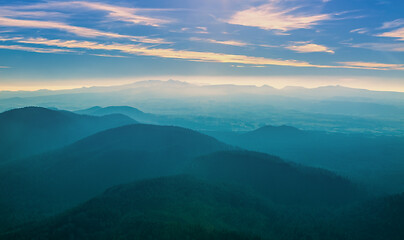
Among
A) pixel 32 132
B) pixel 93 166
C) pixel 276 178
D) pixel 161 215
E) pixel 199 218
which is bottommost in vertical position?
pixel 276 178

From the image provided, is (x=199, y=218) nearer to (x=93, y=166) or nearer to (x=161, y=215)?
(x=161, y=215)

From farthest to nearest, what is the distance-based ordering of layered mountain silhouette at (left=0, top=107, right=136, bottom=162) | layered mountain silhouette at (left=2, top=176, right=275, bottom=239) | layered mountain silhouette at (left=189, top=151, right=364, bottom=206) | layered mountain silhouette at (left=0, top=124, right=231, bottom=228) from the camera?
layered mountain silhouette at (left=0, top=107, right=136, bottom=162)
layered mountain silhouette at (left=189, top=151, right=364, bottom=206)
layered mountain silhouette at (left=0, top=124, right=231, bottom=228)
layered mountain silhouette at (left=2, top=176, right=275, bottom=239)

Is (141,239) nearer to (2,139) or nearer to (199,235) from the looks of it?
(199,235)

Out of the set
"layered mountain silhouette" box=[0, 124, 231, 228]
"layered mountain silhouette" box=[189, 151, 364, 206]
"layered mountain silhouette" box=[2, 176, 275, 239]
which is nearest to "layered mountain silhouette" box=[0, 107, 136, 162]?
"layered mountain silhouette" box=[0, 124, 231, 228]

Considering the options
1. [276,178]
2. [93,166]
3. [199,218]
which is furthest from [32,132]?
[199,218]

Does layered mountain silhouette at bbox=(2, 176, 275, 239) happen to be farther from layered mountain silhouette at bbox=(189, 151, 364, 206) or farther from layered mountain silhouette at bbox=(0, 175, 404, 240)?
layered mountain silhouette at bbox=(189, 151, 364, 206)

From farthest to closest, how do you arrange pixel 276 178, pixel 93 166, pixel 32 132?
pixel 32 132, pixel 93 166, pixel 276 178

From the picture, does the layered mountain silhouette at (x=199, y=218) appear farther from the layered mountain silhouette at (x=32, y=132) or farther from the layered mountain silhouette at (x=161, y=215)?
the layered mountain silhouette at (x=32, y=132)

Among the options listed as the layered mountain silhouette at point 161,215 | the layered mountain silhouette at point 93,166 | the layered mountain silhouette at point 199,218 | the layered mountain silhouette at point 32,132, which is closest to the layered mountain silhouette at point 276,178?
the layered mountain silhouette at point 199,218
